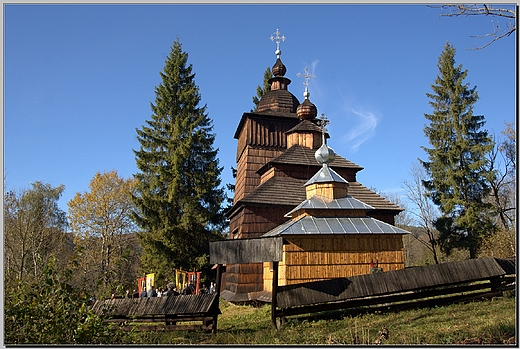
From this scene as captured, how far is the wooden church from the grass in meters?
2.75

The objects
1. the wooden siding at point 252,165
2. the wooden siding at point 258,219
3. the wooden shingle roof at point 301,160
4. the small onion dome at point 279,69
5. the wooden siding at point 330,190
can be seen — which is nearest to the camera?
the wooden siding at point 330,190

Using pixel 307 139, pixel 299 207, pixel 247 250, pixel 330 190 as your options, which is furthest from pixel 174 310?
pixel 307 139

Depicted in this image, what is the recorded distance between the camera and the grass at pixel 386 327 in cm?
751

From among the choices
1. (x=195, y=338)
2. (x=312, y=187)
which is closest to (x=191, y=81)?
(x=312, y=187)

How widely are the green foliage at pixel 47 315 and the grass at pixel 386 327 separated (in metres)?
1.39

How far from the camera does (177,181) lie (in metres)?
24.9

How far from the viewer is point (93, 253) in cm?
2995

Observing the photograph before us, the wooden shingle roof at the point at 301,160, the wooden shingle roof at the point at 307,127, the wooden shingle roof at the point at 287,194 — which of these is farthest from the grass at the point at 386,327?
the wooden shingle roof at the point at 307,127

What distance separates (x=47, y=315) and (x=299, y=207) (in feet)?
34.7

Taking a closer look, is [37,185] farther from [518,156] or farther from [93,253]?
[518,156]

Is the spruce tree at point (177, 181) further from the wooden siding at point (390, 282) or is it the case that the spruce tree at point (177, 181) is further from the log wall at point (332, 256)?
the wooden siding at point (390, 282)

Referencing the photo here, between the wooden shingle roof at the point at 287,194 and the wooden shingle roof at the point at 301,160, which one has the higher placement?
the wooden shingle roof at the point at 301,160

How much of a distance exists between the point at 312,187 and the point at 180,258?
1103 cm

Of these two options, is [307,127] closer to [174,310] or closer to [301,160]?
[301,160]
